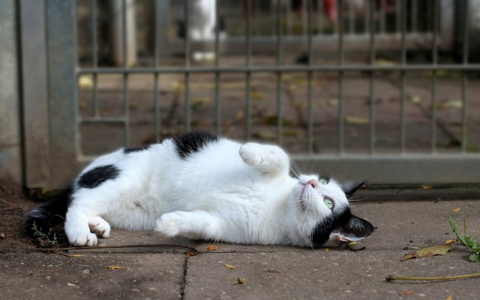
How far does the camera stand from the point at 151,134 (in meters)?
6.07

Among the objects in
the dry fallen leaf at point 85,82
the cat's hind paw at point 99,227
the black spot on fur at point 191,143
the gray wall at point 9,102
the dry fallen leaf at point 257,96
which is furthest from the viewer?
the dry fallen leaf at point 85,82

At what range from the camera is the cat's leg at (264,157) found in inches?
134

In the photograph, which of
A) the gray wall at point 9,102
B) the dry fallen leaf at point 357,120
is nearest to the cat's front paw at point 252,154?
the gray wall at point 9,102

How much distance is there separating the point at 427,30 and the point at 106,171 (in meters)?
7.75

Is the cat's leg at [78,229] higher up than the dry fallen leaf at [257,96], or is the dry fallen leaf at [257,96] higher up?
the dry fallen leaf at [257,96]

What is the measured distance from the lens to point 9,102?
4.40 m

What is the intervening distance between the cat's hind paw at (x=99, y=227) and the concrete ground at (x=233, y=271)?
5 cm

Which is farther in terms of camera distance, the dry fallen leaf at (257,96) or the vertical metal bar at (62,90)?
the dry fallen leaf at (257,96)

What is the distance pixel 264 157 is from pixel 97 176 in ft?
2.80

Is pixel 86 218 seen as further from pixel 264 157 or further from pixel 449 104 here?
pixel 449 104

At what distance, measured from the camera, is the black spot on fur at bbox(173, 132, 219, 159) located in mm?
3869

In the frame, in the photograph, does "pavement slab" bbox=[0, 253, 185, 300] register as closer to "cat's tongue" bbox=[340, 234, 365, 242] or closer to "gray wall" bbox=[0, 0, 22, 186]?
"cat's tongue" bbox=[340, 234, 365, 242]

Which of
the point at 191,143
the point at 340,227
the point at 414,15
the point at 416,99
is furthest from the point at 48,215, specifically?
the point at 414,15

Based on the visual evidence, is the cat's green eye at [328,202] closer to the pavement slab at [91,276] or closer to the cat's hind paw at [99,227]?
the pavement slab at [91,276]
